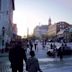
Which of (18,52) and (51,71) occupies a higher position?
(18,52)

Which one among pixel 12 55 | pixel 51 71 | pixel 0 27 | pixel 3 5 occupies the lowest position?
pixel 51 71

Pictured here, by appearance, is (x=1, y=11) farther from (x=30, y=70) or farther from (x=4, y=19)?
(x=30, y=70)

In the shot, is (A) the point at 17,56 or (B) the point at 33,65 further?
(A) the point at 17,56

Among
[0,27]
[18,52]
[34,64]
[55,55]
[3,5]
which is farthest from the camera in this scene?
[3,5]

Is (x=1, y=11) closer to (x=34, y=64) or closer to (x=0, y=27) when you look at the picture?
(x=0, y=27)

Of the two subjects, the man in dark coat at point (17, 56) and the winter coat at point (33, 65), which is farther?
the man in dark coat at point (17, 56)

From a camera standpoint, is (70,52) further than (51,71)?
Yes

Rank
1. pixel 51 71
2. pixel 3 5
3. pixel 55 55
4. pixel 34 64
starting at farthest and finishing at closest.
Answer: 1. pixel 3 5
2. pixel 55 55
3. pixel 51 71
4. pixel 34 64

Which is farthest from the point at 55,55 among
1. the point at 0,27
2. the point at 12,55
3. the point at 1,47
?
the point at 12,55

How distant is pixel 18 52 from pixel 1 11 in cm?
4401

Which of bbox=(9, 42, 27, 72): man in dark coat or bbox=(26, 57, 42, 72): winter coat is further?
bbox=(9, 42, 27, 72): man in dark coat

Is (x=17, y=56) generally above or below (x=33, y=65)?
above

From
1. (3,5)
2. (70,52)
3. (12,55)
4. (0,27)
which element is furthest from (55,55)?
(12,55)

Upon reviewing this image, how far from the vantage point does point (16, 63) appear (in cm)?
1405
